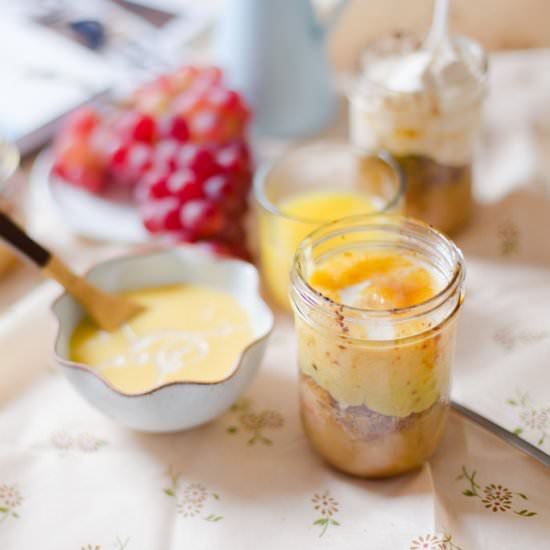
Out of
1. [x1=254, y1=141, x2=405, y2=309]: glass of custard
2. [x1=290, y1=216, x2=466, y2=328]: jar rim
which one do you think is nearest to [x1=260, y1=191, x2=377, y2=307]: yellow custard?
[x1=254, y1=141, x2=405, y2=309]: glass of custard

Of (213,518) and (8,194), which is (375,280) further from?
(8,194)

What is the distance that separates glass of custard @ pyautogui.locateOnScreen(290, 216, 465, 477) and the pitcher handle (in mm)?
455

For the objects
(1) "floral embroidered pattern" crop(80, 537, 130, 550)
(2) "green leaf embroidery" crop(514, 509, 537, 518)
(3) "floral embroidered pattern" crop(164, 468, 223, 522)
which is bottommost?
(3) "floral embroidered pattern" crop(164, 468, 223, 522)

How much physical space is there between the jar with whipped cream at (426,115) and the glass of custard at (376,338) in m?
0.19

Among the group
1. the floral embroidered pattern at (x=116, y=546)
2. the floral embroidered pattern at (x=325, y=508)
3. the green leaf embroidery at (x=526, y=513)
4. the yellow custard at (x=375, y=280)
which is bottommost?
the floral embroidered pattern at (x=325, y=508)

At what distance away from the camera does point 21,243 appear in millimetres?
807

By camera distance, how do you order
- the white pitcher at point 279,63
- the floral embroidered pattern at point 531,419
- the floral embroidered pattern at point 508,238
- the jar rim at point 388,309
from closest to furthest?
the jar rim at point 388,309
the floral embroidered pattern at point 531,419
the floral embroidered pattern at point 508,238
the white pitcher at point 279,63

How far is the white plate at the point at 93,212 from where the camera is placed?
1.02 m

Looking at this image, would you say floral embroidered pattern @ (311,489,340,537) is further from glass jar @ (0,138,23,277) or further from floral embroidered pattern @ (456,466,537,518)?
glass jar @ (0,138,23,277)

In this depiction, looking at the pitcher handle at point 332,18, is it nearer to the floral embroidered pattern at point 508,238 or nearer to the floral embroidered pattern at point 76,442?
the floral embroidered pattern at point 508,238

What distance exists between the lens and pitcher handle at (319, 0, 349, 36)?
3.60 ft

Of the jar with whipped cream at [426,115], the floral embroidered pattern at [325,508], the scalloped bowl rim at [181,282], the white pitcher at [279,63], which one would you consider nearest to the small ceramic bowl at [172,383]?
the scalloped bowl rim at [181,282]

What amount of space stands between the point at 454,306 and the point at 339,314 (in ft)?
0.30

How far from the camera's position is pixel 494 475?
71 centimetres
